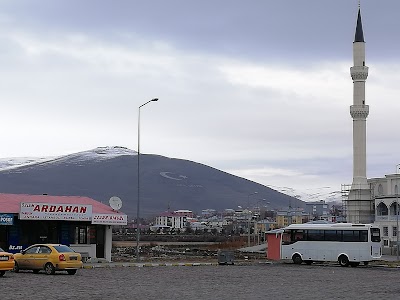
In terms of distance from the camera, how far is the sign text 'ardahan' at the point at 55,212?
152 ft

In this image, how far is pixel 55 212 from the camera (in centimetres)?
4769

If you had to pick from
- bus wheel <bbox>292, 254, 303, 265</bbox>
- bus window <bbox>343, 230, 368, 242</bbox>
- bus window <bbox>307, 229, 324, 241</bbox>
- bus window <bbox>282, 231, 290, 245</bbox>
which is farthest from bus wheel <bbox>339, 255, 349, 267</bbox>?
bus window <bbox>282, 231, 290, 245</bbox>

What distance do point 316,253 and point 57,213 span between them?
19742mm

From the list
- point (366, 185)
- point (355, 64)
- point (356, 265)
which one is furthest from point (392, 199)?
point (356, 265)

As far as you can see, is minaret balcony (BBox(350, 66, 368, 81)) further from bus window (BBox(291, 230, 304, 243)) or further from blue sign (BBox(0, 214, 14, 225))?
blue sign (BBox(0, 214, 14, 225))

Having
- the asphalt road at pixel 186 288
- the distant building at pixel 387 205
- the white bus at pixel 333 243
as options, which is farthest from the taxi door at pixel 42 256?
the distant building at pixel 387 205

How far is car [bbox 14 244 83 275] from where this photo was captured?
116 feet

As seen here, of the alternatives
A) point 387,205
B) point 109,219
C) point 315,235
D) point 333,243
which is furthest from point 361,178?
point 109,219

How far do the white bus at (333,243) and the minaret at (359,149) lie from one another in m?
47.4

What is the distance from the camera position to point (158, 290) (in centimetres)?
2691

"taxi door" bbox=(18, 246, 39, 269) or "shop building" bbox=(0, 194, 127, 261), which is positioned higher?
"shop building" bbox=(0, 194, 127, 261)

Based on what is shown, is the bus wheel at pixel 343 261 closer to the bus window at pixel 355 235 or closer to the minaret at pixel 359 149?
the bus window at pixel 355 235

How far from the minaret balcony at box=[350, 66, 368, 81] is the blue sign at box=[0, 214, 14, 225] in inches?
2652

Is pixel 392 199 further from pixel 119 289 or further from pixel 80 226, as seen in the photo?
pixel 119 289
